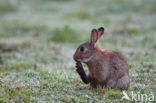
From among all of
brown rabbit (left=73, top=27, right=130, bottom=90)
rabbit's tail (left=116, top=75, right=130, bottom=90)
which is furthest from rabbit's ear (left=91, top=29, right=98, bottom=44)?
rabbit's tail (left=116, top=75, right=130, bottom=90)

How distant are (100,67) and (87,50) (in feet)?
1.36

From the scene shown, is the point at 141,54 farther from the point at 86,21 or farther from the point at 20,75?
the point at 86,21

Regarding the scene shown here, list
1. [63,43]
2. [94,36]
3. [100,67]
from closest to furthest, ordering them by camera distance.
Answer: [100,67] → [94,36] → [63,43]

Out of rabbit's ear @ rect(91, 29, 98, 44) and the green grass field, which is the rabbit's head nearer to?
rabbit's ear @ rect(91, 29, 98, 44)

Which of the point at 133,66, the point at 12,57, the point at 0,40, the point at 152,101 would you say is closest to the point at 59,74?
the point at 133,66

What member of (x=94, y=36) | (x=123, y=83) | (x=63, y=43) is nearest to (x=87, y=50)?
(x=94, y=36)

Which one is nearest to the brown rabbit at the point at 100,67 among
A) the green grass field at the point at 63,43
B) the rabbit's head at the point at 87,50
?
the rabbit's head at the point at 87,50

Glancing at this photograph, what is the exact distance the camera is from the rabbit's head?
5.98 metres

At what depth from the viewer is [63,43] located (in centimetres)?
1323

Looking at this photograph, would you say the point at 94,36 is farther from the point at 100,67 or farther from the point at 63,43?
the point at 63,43

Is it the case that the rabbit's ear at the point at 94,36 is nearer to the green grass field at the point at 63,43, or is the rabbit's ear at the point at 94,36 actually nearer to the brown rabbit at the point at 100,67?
the brown rabbit at the point at 100,67

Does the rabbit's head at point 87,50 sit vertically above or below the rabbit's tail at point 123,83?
above

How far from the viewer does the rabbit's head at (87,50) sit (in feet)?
19.6

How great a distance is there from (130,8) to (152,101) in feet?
44.5
